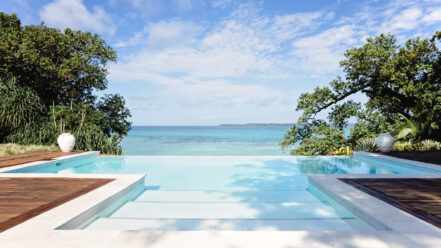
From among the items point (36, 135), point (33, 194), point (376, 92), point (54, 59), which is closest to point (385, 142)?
point (376, 92)

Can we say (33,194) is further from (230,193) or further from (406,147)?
(406,147)

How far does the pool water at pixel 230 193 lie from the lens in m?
2.79

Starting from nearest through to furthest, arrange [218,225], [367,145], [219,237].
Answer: [219,237] → [218,225] → [367,145]

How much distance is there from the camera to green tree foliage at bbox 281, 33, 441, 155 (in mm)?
8992

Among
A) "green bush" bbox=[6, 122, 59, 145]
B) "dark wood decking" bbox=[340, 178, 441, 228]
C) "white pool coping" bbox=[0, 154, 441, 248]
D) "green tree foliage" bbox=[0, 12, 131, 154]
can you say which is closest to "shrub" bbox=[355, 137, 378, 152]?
"dark wood decking" bbox=[340, 178, 441, 228]

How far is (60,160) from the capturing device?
6.68 metres

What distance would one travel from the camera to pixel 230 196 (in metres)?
4.12

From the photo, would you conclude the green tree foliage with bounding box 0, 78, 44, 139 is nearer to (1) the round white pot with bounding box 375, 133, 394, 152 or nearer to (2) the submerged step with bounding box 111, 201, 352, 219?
(2) the submerged step with bounding box 111, 201, 352, 219

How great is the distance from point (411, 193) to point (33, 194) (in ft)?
16.3

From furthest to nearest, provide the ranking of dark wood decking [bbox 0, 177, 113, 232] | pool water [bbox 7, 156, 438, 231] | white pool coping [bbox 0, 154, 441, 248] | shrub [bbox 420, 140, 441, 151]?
shrub [bbox 420, 140, 441, 151]
pool water [bbox 7, 156, 438, 231]
dark wood decking [bbox 0, 177, 113, 232]
white pool coping [bbox 0, 154, 441, 248]

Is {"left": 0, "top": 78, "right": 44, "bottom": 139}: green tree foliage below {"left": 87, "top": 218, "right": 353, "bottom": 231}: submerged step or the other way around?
the other way around

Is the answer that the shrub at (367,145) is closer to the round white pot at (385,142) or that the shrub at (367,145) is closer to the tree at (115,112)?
the round white pot at (385,142)

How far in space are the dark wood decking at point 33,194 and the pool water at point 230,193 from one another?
0.59 metres

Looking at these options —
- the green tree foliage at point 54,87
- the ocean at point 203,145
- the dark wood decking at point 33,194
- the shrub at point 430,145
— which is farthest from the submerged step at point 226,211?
the ocean at point 203,145
